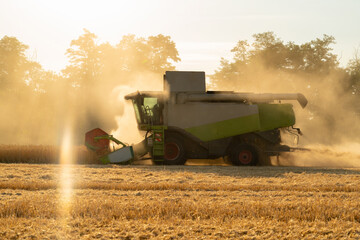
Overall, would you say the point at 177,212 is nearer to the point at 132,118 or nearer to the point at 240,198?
the point at 240,198

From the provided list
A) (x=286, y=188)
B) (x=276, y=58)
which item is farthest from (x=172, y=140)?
(x=276, y=58)

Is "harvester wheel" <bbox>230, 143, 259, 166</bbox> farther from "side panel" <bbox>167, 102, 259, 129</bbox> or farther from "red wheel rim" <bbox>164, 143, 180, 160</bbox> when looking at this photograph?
"red wheel rim" <bbox>164, 143, 180, 160</bbox>

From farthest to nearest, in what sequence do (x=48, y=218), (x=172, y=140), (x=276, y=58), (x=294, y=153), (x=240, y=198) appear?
(x=276, y=58), (x=294, y=153), (x=172, y=140), (x=240, y=198), (x=48, y=218)

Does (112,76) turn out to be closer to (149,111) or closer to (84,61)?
(84,61)

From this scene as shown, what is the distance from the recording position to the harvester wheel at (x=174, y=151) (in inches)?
517

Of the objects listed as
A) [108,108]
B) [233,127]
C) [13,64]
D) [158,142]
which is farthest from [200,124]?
[13,64]

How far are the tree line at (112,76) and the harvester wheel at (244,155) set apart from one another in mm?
15480

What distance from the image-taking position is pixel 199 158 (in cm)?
1337

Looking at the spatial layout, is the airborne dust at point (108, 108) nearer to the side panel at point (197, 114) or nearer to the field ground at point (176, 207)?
the side panel at point (197, 114)

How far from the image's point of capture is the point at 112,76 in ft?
112

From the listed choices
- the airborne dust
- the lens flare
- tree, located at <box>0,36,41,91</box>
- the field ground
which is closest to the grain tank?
the lens flare

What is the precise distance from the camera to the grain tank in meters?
13.2

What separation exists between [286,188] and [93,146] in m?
6.86

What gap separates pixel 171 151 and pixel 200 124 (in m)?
1.14
